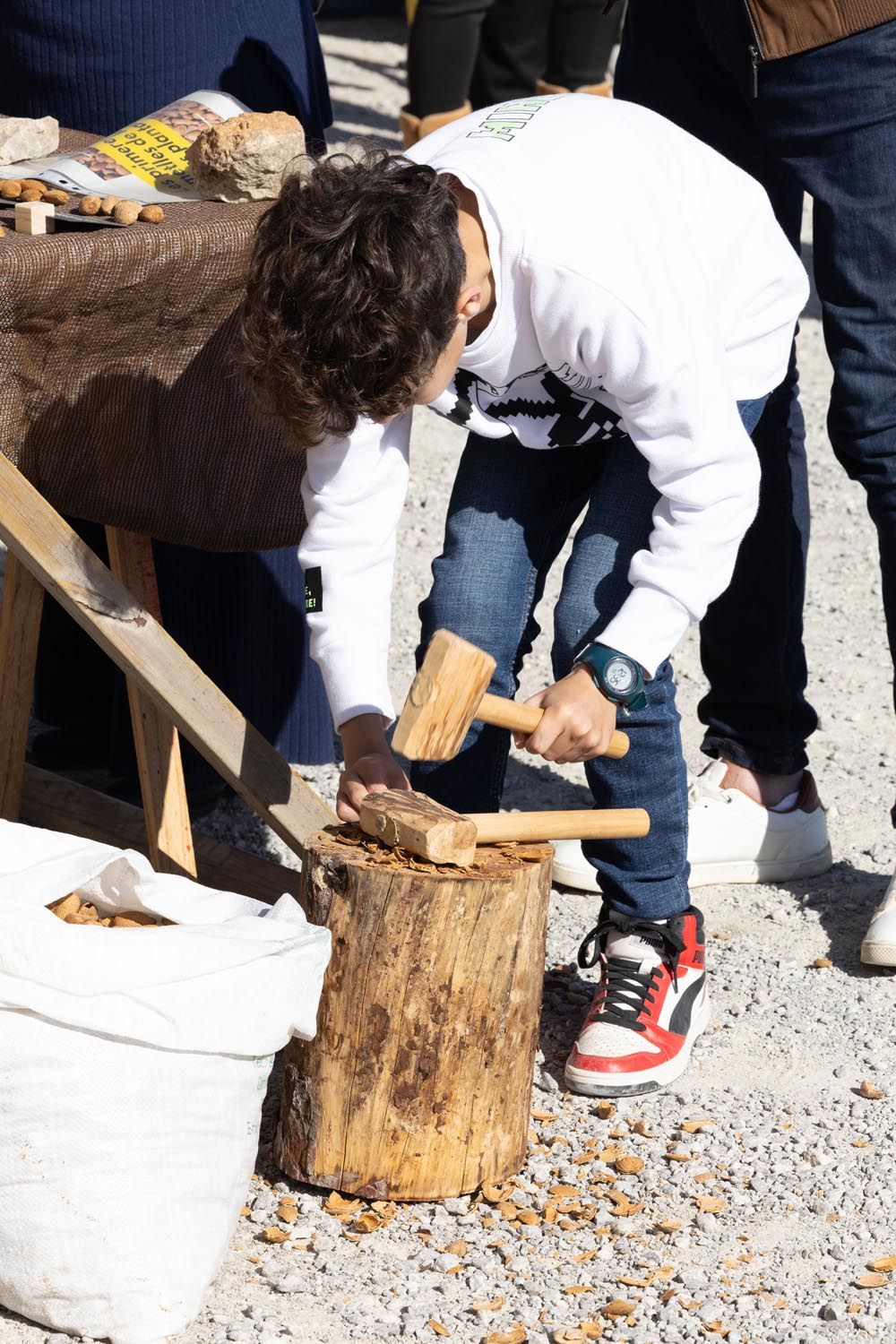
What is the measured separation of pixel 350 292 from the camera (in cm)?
159

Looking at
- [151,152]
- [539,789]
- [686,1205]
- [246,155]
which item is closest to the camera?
[686,1205]

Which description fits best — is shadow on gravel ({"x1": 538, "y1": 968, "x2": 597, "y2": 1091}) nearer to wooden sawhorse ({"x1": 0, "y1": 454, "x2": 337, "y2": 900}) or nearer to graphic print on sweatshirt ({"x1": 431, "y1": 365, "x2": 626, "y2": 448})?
wooden sawhorse ({"x1": 0, "y1": 454, "x2": 337, "y2": 900})

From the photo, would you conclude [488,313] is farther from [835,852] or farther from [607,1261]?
[835,852]

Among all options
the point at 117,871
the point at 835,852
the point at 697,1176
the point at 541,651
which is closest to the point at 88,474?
the point at 117,871

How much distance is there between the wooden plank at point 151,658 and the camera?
6.40 ft

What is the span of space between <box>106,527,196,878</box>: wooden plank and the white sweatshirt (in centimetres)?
41

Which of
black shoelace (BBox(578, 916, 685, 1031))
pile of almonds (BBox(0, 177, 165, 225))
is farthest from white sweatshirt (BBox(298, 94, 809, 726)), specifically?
black shoelace (BBox(578, 916, 685, 1031))

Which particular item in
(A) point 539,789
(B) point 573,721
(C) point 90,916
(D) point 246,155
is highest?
(D) point 246,155

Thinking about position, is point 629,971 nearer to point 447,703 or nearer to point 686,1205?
point 686,1205

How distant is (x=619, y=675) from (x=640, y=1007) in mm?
550

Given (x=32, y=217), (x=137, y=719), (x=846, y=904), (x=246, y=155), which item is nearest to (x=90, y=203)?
(x=32, y=217)

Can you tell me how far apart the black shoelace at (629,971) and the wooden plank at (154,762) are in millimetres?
581

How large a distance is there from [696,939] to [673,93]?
1224 mm

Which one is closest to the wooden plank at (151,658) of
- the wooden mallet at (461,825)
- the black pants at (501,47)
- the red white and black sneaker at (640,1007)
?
the wooden mallet at (461,825)
